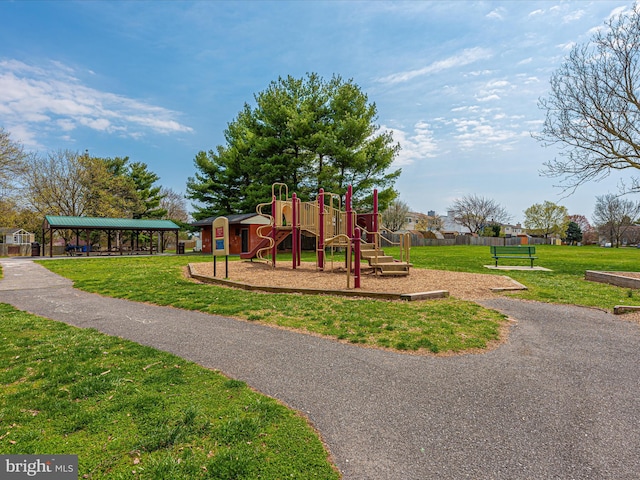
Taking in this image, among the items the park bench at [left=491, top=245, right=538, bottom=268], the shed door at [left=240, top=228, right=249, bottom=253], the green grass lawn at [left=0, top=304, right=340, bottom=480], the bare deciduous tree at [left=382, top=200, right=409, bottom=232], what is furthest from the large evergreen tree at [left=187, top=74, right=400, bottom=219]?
the bare deciduous tree at [left=382, top=200, right=409, bottom=232]

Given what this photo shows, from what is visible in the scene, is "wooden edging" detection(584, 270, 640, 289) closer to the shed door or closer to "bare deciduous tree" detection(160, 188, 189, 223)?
the shed door

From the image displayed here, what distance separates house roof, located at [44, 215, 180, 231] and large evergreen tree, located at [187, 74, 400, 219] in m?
7.34

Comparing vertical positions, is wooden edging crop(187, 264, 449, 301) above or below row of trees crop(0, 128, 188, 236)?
below

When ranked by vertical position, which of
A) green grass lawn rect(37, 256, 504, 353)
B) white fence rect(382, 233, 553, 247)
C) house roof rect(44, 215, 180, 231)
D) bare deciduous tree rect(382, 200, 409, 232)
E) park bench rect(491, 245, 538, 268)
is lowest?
green grass lawn rect(37, 256, 504, 353)

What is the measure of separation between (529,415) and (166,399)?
3.40 metres

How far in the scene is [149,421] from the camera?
293cm

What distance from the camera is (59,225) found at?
81.0ft

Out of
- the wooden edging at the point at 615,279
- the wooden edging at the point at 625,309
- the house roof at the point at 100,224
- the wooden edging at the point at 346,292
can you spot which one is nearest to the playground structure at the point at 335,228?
the wooden edging at the point at 346,292

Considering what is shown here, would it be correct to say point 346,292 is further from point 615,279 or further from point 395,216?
point 395,216

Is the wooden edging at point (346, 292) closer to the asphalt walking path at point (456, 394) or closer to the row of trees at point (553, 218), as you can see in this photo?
the asphalt walking path at point (456, 394)

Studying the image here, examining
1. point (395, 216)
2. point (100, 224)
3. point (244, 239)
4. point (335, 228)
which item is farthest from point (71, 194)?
point (395, 216)

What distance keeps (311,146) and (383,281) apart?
18.2 meters

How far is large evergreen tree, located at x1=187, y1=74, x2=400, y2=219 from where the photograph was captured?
25769 millimetres

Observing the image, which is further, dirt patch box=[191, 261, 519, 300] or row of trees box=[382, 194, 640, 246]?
row of trees box=[382, 194, 640, 246]
